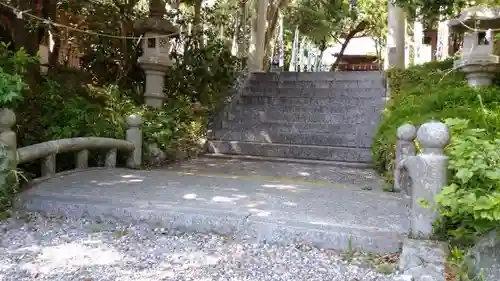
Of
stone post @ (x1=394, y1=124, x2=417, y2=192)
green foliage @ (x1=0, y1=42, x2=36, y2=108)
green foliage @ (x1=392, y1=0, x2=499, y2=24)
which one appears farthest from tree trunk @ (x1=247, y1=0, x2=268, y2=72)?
green foliage @ (x1=0, y1=42, x2=36, y2=108)

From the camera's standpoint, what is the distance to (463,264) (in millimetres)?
2727

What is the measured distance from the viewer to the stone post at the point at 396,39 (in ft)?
33.7

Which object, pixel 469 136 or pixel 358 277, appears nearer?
pixel 358 277

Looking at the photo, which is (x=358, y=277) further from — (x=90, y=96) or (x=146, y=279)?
(x=90, y=96)

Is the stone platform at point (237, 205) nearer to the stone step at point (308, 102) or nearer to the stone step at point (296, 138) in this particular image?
the stone step at point (296, 138)

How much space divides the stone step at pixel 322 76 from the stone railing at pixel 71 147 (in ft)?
15.9

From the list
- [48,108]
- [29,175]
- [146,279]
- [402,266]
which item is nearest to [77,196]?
[29,175]

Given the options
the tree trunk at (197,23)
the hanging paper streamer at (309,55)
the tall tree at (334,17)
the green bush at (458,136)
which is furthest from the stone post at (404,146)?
the hanging paper streamer at (309,55)

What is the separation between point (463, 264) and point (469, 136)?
84cm

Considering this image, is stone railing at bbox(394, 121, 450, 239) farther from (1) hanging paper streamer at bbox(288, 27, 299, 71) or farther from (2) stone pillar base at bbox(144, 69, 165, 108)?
(1) hanging paper streamer at bbox(288, 27, 299, 71)

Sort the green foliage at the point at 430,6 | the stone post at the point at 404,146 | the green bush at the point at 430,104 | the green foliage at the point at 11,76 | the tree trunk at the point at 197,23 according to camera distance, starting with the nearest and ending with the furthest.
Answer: the green foliage at the point at 11,76 < the stone post at the point at 404,146 < the green bush at the point at 430,104 < the green foliage at the point at 430,6 < the tree trunk at the point at 197,23

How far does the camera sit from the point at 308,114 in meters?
8.83

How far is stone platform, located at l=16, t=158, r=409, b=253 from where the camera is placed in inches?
128

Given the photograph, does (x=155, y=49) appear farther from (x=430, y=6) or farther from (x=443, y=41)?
(x=443, y=41)
